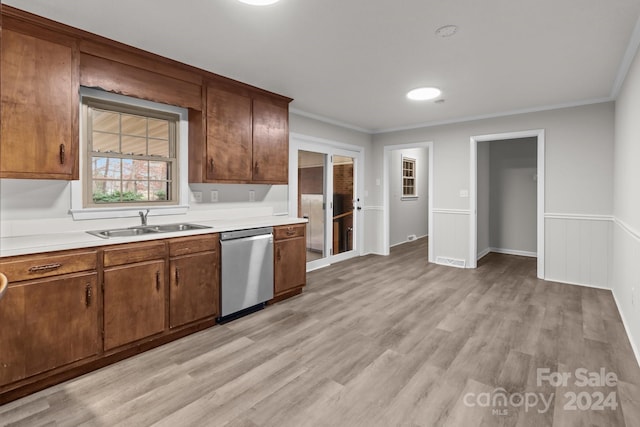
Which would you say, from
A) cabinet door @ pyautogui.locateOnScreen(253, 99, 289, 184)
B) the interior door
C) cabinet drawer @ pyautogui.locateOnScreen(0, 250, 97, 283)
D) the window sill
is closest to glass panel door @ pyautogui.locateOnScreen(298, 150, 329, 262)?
the interior door

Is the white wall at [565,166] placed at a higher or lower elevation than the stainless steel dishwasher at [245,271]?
higher

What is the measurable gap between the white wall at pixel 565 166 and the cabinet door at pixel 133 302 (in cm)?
444

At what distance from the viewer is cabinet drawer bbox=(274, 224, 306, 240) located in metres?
3.57

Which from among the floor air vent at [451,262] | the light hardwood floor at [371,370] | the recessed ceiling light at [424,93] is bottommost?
the light hardwood floor at [371,370]

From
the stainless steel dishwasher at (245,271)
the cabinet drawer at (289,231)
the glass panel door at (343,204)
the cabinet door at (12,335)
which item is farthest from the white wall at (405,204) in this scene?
the cabinet door at (12,335)

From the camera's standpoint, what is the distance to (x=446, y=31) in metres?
2.40

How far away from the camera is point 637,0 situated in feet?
6.61

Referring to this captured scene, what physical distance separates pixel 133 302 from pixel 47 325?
50 cm

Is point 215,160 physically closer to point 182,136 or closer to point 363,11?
point 182,136

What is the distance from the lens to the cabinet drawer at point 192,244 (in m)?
2.63

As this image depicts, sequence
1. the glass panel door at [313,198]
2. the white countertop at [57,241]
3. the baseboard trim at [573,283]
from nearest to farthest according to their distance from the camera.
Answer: the white countertop at [57,241], the baseboard trim at [573,283], the glass panel door at [313,198]

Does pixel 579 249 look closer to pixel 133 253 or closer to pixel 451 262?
pixel 451 262

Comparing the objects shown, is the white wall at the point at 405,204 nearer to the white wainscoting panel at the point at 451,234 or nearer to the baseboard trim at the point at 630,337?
the white wainscoting panel at the point at 451,234

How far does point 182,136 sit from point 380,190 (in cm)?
382
